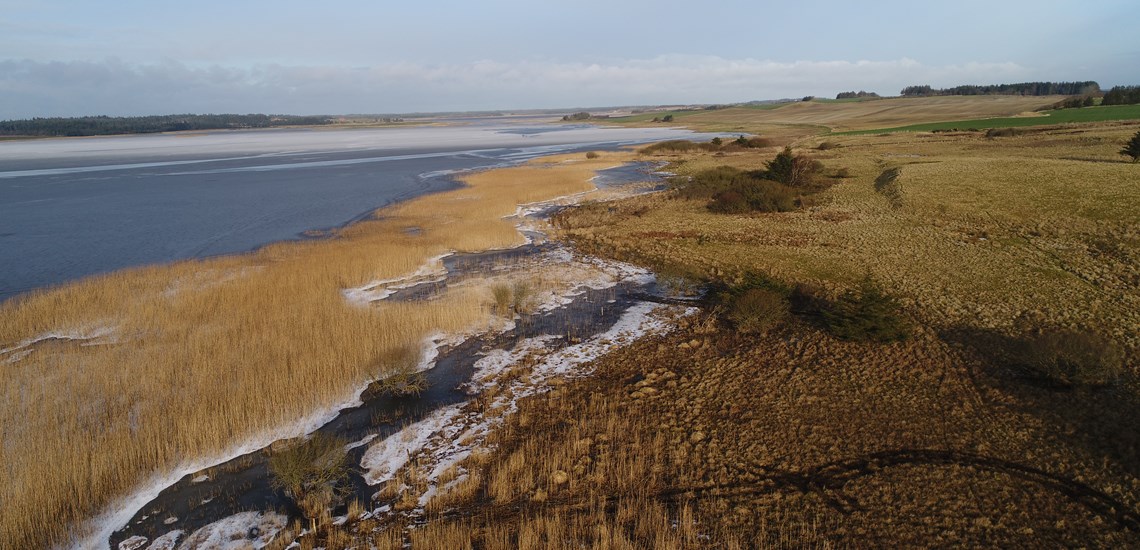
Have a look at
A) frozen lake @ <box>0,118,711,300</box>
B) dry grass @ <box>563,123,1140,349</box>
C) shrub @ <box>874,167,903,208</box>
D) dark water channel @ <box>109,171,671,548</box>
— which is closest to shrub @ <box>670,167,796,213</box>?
dry grass @ <box>563,123,1140,349</box>

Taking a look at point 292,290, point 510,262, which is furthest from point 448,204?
point 292,290

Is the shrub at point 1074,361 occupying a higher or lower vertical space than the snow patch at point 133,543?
higher

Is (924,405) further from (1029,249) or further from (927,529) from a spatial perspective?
(1029,249)

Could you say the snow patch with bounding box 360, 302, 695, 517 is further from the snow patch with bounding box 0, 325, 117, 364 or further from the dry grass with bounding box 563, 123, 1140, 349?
the snow patch with bounding box 0, 325, 117, 364

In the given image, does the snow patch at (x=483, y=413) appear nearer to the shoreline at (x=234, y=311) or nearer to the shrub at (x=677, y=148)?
the shoreline at (x=234, y=311)

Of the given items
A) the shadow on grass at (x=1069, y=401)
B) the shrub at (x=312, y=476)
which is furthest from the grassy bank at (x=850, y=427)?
the shrub at (x=312, y=476)

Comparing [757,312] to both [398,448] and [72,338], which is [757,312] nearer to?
[398,448]
